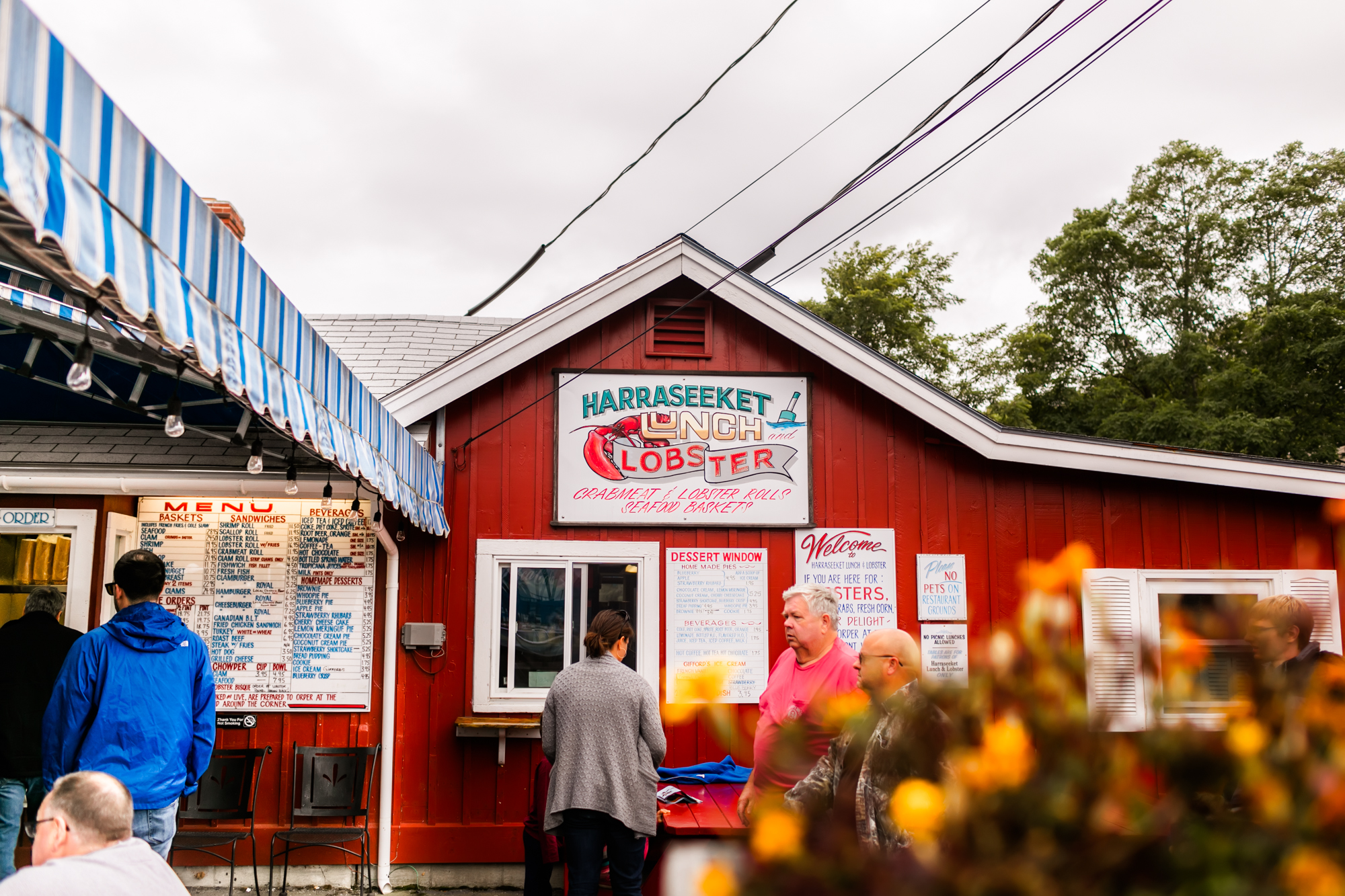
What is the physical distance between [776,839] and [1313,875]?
1.54 feet

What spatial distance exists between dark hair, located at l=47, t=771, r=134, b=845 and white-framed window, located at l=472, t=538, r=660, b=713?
4.45 m

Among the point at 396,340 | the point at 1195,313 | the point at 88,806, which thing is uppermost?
the point at 1195,313

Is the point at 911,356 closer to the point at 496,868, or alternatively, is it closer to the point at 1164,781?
the point at 496,868

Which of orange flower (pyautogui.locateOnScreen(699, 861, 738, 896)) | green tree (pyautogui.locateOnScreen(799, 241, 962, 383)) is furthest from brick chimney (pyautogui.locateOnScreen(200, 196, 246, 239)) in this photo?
green tree (pyautogui.locateOnScreen(799, 241, 962, 383))

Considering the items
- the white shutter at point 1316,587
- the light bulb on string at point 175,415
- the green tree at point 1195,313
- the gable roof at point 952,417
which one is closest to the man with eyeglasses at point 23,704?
the light bulb on string at point 175,415

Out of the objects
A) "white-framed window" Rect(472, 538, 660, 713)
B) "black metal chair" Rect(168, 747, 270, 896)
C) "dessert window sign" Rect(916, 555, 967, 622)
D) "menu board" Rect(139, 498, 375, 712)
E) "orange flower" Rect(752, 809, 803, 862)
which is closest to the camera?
"orange flower" Rect(752, 809, 803, 862)

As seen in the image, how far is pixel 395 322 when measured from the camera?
32.5 feet

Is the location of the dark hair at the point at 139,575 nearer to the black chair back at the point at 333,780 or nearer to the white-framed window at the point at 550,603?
the black chair back at the point at 333,780

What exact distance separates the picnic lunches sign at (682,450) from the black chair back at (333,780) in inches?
87.5

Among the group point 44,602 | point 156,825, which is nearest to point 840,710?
point 156,825

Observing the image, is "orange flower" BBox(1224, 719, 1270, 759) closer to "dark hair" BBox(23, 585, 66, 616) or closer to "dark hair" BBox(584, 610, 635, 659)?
"dark hair" BBox(584, 610, 635, 659)

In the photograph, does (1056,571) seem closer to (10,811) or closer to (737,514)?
(10,811)

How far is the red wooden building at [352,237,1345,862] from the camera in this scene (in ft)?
23.1

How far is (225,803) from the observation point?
6602 mm
